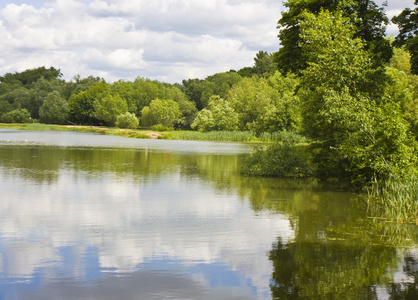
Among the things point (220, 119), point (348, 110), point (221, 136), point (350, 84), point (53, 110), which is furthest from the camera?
point (53, 110)

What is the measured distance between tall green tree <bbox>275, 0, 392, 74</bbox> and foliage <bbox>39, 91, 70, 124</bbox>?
109 meters

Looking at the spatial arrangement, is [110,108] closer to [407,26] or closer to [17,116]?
[17,116]

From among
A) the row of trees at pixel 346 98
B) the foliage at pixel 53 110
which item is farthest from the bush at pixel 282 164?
the foliage at pixel 53 110

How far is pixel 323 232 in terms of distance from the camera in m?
15.0

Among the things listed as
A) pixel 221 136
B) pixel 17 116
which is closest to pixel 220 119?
pixel 221 136

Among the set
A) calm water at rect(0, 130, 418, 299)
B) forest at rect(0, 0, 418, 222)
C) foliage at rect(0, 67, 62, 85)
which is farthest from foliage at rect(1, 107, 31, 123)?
calm water at rect(0, 130, 418, 299)

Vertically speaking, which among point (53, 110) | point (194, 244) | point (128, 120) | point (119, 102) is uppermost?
point (119, 102)

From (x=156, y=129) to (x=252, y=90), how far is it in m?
25.4

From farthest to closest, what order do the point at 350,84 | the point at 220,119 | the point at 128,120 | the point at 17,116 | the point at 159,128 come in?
the point at 17,116, the point at 128,120, the point at 159,128, the point at 220,119, the point at 350,84

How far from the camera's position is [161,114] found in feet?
413

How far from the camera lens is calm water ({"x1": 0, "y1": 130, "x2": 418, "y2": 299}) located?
9.88 metres

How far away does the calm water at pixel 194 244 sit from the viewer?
32.4 feet

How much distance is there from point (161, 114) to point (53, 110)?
31.4 metres

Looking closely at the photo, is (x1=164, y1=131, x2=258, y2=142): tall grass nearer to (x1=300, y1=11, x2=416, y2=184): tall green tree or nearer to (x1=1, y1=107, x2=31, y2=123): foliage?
(x1=300, y1=11, x2=416, y2=184): tall green tree
